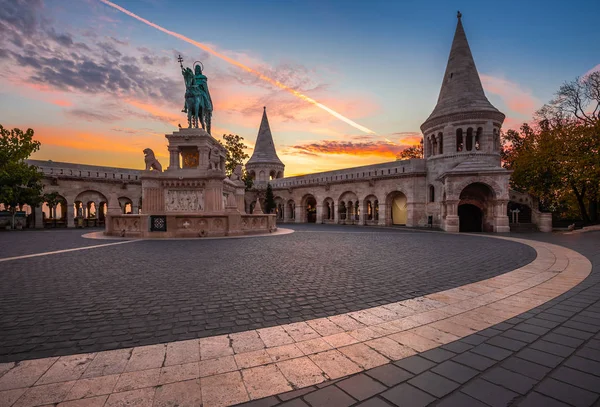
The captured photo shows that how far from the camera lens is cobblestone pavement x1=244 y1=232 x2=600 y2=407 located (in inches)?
81.3

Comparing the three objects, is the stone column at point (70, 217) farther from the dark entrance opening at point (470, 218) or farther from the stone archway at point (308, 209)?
the dark entrance opening at point (470, 218)

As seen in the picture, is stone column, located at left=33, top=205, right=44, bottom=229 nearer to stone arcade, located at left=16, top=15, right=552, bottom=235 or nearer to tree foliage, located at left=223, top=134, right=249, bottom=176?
stone arcade, located at left=16, top=15, right=552, bottom=235

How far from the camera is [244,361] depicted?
8.59 feet

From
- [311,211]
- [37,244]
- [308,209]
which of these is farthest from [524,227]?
[37,244]

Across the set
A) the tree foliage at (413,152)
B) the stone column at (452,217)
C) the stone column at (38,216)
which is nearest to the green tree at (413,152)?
the tree foliage at (413,152)

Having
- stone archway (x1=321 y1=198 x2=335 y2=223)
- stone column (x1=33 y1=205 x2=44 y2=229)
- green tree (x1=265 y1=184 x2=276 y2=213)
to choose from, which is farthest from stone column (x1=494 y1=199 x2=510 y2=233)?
stone column (x1=33 y1=205 x2=44 y2=229)

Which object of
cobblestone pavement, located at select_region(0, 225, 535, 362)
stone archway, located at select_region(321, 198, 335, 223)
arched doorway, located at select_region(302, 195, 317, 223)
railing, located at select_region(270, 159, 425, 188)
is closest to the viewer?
cobblestone pavement, located at select_region(0, 225, 535, 362)

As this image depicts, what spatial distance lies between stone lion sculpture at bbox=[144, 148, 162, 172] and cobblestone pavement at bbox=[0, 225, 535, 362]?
33.3ft

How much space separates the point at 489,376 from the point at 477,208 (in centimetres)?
2614

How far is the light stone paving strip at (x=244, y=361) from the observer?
212 centimetres

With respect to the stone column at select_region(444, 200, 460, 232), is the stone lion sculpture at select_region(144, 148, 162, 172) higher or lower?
higher

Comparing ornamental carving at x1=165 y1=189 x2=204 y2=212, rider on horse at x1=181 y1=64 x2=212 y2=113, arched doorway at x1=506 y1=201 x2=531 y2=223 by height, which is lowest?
arched doorway at x1=506 y1=201 x2=531 y2=223

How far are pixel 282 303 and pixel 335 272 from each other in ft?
8.11

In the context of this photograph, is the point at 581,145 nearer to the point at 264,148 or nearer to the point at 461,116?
the point at 461,116
